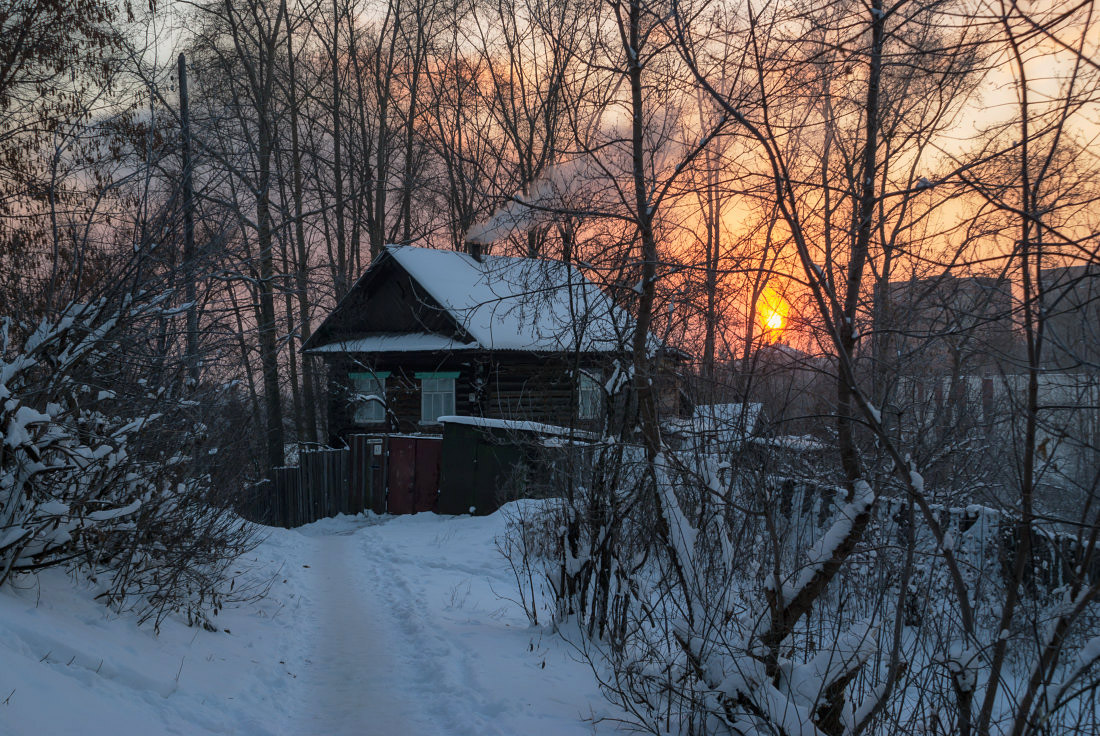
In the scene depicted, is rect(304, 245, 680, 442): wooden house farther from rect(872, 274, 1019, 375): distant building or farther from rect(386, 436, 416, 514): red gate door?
rect(872, 274, 1019, 375): distant building

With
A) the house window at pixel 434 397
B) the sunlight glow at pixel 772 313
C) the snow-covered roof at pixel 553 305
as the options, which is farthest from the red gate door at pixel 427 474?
the sunlight glow at pixel 772 313

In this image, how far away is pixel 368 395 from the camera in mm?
21578

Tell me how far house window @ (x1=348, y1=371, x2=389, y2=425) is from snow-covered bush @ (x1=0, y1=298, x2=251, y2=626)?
1445 centimetres

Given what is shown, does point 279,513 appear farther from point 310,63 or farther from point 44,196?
point 310,63

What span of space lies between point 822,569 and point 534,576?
5.62 m

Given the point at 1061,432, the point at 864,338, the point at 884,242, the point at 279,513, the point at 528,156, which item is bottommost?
the point at 279,513

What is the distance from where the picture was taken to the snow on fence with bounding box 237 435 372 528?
16.3 m

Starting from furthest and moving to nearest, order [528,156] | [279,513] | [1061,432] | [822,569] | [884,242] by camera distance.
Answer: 1. [528,156]
2. [279,513]
3. [822,569]
4. [884,242]
5. [1061,432]

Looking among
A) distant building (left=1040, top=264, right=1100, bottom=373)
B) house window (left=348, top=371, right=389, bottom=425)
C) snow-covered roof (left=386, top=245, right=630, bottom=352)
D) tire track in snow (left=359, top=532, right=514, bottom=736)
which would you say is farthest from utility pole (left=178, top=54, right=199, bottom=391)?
house window (left=348, top=371, right=389, bottom=425)

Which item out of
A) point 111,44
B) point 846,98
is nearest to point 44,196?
point 111,44

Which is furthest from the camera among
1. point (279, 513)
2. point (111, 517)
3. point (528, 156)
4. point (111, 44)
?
point (528, 156)

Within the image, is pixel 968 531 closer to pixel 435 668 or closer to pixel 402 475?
pixel 435 668

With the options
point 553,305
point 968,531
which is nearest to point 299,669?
point 553,305

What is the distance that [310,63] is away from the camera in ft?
87.9
